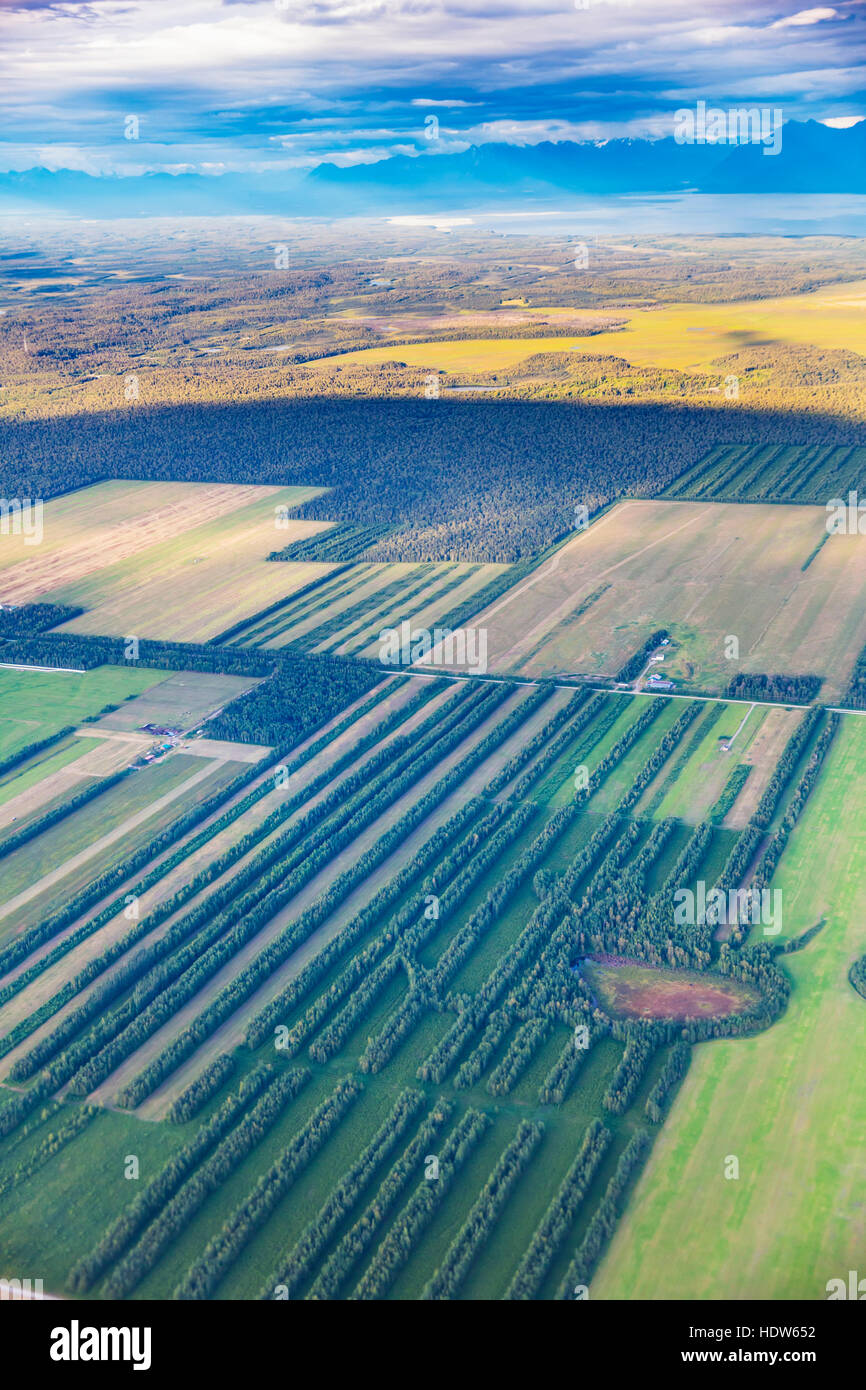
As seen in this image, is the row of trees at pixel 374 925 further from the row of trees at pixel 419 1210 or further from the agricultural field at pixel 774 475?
the agricultural field at pixel 774 475

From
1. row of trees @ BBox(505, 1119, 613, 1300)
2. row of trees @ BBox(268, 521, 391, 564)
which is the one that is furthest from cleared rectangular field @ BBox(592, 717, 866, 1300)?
row of trees @ BBox(268, 521, 391, 564)

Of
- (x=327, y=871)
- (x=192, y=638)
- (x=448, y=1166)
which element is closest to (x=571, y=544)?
(x=192, y=638)

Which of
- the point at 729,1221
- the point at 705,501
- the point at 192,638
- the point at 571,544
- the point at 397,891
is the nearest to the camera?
the point at 729,1221

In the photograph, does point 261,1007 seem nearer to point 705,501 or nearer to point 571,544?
point 571,544

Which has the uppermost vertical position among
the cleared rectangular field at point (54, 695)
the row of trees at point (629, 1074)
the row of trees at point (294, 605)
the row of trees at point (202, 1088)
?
the row of trees at point (294, 605)

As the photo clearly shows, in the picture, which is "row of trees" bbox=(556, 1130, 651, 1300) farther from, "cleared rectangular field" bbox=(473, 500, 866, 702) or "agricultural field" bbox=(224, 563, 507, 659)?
"agricultural field" bbox=(224, 563, 507, 659)

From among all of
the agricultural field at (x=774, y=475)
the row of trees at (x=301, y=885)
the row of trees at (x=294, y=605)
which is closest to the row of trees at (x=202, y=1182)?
the row of trees at (x=301, y=885)
